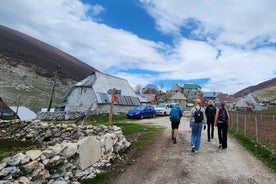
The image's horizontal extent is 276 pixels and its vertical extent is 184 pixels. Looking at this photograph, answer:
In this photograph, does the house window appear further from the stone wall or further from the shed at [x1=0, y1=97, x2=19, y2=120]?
the stone wall

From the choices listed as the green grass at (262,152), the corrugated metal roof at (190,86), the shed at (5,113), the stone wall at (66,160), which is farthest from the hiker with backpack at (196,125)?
the corrugated metal roof at (190,86)

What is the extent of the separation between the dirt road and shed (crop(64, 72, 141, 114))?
2545 cm

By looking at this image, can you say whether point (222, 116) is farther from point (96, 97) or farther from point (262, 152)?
point (96, 97)

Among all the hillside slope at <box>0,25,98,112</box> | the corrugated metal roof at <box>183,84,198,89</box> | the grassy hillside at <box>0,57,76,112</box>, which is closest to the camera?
the grassy hillside at <box>0,57,76,112</box>

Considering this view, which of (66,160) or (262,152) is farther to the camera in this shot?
(262,152)

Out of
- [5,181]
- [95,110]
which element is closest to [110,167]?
[5,181]

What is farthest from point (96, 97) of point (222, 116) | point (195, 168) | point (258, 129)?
point (195, 168)

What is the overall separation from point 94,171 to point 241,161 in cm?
486

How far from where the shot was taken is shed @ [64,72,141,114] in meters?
35.9

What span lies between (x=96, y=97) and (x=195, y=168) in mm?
29028

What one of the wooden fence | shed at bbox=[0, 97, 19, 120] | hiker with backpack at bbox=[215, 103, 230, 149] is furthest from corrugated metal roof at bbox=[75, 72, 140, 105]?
hiker with backpack at bbox=[215, 103, 230, 149]

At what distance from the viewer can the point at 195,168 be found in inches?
300

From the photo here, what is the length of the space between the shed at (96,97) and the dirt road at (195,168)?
83.5 feet

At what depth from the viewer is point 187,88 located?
135250mm
